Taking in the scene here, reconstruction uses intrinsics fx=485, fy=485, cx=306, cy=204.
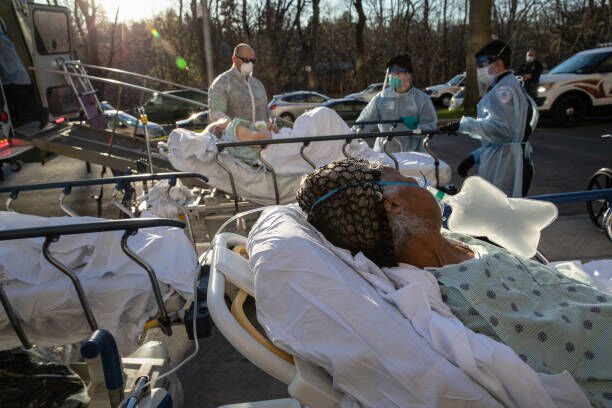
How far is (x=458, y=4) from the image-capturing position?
3912 cm

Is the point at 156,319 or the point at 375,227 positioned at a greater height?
the point at 375,227

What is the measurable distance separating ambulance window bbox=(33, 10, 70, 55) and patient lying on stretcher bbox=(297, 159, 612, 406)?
8.09 meters

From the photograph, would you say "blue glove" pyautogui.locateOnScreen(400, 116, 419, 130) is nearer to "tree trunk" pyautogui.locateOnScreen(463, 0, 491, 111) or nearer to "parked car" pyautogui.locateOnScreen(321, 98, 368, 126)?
"tree trunk" pyautogui.locateOnScreen(463, 0, 491, 111)

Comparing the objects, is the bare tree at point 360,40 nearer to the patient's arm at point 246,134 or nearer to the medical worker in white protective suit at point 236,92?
the medical worker in white protective suit at point 236,92

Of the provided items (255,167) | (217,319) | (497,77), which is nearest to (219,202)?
(255,167)

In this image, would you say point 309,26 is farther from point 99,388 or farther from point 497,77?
point 99,388

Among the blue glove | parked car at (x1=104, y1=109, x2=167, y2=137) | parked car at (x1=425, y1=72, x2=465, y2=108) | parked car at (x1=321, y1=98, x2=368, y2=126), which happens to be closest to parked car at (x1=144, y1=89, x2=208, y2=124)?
parked car at (x1=321, y1=98, x2=368, y2=126)

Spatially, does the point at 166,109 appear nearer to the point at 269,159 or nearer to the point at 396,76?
the point at 396,76

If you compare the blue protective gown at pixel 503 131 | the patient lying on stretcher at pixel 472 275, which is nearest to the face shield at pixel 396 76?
the blue protective gown at pixel 503 131

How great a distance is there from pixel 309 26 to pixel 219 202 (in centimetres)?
2737

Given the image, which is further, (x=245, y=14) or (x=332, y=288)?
(x=245, y=14)

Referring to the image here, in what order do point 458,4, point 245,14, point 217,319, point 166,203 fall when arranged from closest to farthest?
1. point 217,319
2. point 166,203
3. point 245,14
4. point 458,4

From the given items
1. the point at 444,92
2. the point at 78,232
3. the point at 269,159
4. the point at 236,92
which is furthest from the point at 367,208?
the point at 444,92

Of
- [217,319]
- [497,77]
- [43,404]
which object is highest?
[497,77]
